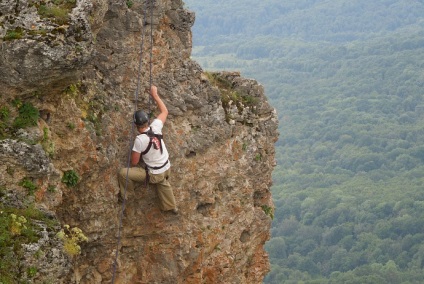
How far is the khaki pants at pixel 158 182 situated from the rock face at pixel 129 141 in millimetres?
167

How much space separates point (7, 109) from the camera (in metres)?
11.7

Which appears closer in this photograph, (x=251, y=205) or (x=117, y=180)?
(x=117, y=180)

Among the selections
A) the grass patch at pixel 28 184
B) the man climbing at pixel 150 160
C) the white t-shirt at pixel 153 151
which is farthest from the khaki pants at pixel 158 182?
the grass patch at pixel 28 184

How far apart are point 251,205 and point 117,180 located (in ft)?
11.4

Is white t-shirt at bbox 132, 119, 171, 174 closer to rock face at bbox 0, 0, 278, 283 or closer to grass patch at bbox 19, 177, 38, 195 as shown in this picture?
rock face at bbox 0, 0, 278, 283

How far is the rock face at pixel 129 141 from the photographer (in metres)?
Result: 11.5

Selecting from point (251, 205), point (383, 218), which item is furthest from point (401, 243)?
point (251, 205)

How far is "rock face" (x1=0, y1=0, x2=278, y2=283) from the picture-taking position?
11469 mm

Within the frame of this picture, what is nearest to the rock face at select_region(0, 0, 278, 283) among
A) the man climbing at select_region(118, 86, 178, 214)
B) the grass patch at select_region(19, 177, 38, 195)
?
the grass patch at select_region(19, 177, 38, 195)

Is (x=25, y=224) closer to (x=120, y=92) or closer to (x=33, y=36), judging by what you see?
(x=33, y=36)

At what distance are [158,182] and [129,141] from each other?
33.3 inches

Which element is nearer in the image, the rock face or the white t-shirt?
the rock face

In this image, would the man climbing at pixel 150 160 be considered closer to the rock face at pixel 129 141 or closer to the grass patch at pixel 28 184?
the rock face at pixel 129 141

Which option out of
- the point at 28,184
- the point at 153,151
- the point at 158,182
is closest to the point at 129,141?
the point at 153,151
